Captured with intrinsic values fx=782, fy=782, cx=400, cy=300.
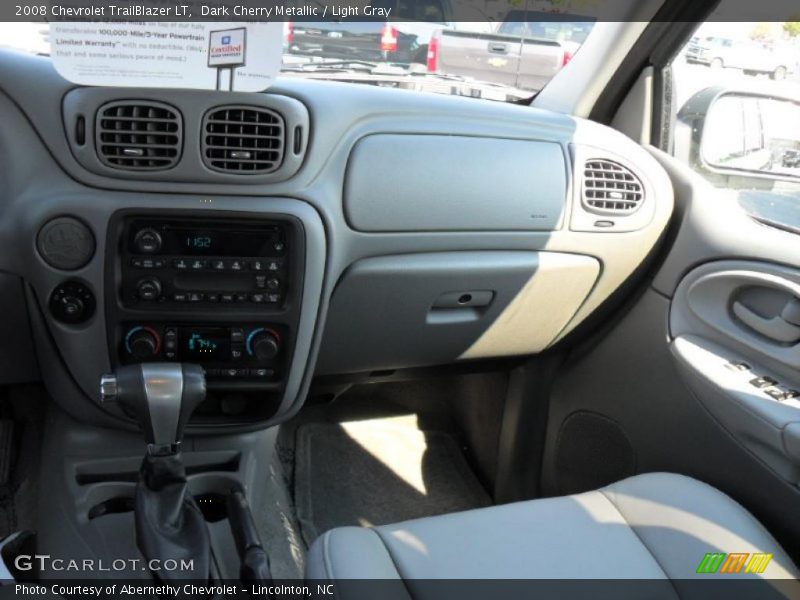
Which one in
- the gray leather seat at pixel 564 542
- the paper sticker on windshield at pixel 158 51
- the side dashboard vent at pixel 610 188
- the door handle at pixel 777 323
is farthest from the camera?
the side dashboard vent at pixel 610 188

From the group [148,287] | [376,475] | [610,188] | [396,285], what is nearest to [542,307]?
[610,188]

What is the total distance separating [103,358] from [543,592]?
1.05 m

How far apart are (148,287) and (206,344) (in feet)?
0.61

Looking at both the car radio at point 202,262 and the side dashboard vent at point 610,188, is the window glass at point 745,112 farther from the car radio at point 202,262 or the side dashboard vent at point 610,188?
the car radio at point 202,262

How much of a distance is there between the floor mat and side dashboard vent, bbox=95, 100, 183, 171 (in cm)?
129

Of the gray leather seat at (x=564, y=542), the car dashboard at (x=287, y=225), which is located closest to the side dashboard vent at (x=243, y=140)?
the car dashboard at (x=287, y=225)

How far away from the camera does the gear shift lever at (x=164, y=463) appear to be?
1.50 meters

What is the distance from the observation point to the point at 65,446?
190 cm

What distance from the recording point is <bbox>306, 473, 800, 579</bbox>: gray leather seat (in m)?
1.42

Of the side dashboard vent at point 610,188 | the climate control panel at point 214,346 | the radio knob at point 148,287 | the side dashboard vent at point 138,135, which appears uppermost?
the side dashboard vent at point 138,135

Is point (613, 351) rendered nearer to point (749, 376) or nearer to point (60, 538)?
point (749, 376)

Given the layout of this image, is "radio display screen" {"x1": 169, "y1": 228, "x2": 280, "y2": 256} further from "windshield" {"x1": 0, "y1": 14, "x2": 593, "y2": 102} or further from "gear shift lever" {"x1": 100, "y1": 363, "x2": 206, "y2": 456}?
"windshield" {"x1": 0, "y1": 14, "x2": 593, "y2": 102}

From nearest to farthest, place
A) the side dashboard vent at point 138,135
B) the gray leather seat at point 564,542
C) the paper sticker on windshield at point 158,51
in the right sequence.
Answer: the paper sticker on windshield at point 158,51, the gray leather seat at point 564,542, the side dashboard vent at point 138,135

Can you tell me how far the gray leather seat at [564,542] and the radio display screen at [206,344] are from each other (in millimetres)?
496
